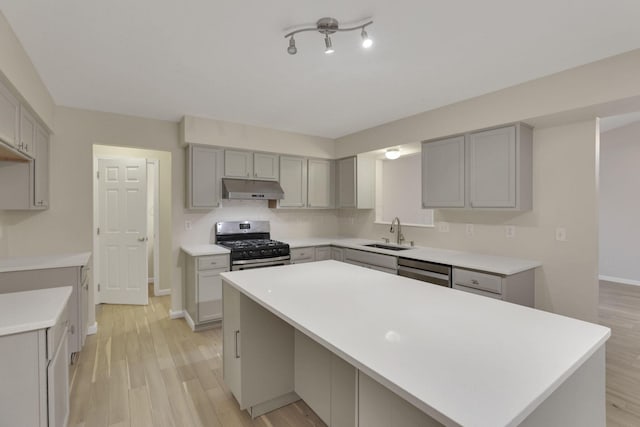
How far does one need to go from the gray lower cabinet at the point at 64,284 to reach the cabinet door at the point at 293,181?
2.46m

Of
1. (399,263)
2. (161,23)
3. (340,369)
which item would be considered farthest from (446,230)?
(161,23)

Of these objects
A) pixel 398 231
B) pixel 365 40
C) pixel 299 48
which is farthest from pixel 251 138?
pixel 365 40

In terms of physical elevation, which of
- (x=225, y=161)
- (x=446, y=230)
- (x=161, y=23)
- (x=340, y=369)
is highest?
(x=161, y=23)

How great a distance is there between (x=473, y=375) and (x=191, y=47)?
2.41 m

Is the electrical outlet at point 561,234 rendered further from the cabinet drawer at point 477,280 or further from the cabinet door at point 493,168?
the cabinet drawer at point 477,280

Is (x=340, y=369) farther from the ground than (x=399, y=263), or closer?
closer

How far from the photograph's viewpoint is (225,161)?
13.0 feet

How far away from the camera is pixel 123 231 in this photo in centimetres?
443

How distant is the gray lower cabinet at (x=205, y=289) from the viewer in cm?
350

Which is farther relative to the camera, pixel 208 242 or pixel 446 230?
pixel 208 242

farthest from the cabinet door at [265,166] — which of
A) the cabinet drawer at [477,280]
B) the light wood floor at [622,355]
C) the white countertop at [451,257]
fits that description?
the light wood floor at [622,355]

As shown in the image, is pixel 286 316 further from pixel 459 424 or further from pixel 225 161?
pixel 225 161

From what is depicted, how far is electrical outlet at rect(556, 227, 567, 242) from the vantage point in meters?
2.82

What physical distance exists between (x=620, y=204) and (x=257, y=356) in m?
6.70
